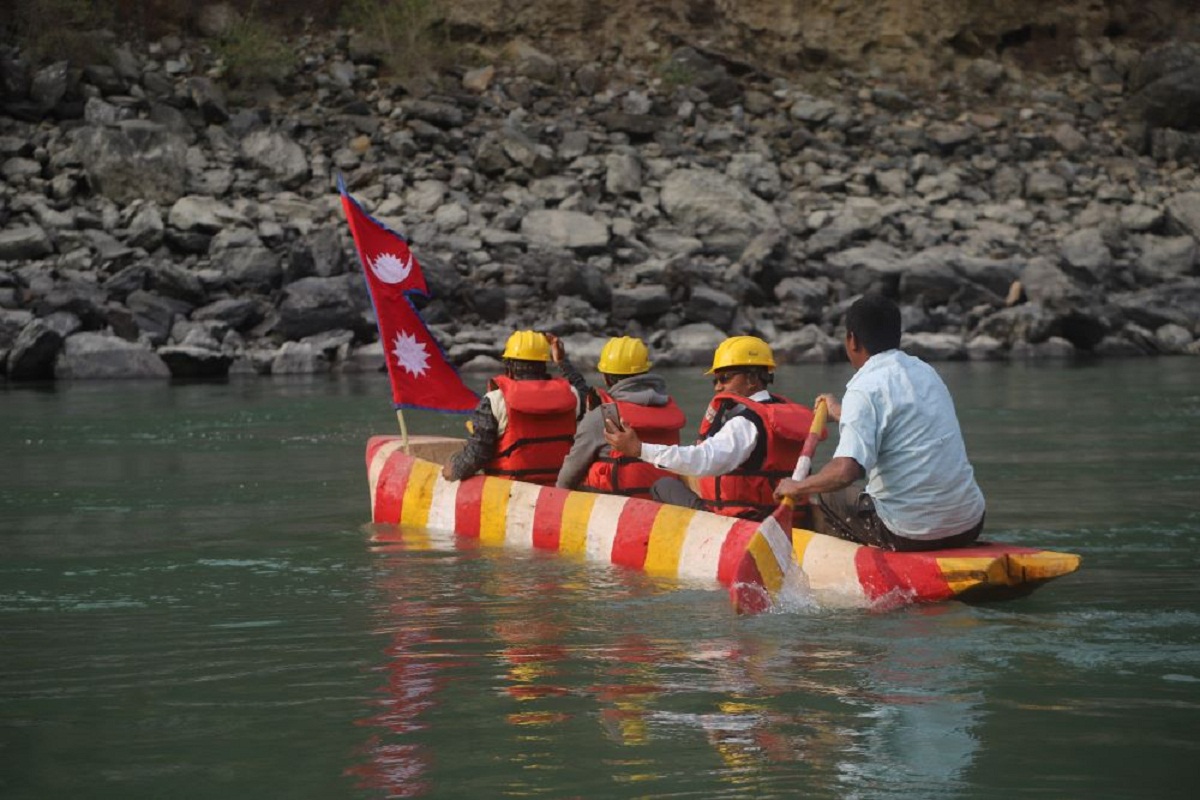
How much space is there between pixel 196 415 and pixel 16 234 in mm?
8647

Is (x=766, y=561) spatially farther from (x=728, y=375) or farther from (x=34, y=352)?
(x=34, y=352)

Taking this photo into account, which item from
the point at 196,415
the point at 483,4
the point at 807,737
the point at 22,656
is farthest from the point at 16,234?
the point at 807,737

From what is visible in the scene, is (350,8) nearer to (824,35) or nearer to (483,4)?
(483,4)

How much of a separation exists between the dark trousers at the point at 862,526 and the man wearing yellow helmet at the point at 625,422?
1.02 m

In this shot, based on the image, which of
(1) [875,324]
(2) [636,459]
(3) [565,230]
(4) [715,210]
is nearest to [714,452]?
(1) [875,324]

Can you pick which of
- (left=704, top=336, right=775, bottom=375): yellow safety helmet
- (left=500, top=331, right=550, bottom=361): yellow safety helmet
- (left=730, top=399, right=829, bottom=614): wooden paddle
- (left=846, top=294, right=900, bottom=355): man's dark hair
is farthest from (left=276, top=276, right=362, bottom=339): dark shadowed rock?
(left=846, top=294, right=900, bottom=355): man's dark hair

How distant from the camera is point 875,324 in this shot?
Result: 6.01 meters

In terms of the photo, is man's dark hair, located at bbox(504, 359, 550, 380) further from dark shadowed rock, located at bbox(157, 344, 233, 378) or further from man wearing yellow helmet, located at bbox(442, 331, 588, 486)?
dark shadowed rock, located at bbox(157, 344, 233, 378)

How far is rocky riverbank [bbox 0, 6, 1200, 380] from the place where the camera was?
22.6m

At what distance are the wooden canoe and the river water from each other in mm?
125

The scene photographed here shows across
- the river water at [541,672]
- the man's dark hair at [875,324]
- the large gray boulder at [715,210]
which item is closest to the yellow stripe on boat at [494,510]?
the river water at [541,672]

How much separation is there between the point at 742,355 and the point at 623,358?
1098 millimetres

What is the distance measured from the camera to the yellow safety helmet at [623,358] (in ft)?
26.3

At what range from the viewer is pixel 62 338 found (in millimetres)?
21188
